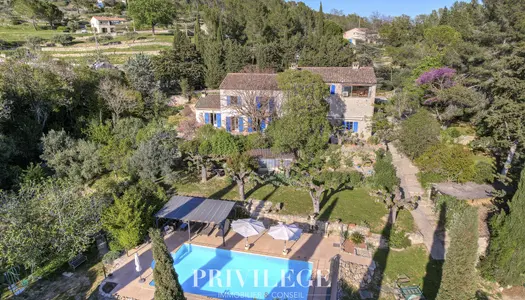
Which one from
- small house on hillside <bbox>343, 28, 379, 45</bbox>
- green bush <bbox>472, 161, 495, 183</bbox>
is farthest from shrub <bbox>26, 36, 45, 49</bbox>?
small house on hillside <bbox>343, 28, 379, 45</bbox>

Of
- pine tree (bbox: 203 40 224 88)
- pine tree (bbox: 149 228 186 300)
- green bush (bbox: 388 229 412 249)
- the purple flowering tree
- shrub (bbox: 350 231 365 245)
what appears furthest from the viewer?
pine tree (bbox: 203 40 224 88)

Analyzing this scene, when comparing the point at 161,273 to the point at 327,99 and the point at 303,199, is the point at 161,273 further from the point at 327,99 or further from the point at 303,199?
the point at 327,99

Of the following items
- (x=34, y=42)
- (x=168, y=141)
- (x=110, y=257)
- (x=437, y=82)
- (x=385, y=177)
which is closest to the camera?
(x=110, y=257)

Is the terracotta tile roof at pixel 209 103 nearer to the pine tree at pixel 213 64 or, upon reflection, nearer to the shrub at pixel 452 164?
the pine tree at pixel 213 64

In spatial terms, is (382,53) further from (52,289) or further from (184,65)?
(52,289)

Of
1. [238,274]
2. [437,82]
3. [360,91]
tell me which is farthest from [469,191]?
[437,82]

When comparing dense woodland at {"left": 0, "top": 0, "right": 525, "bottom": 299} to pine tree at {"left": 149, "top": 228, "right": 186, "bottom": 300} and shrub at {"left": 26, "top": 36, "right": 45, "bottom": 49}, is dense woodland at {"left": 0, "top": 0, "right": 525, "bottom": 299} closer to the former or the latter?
pine tree at {"left": 149, "top": 228, "right": 186, "bottom": 300}

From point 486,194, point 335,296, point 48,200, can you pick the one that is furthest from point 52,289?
Result: point 486,194

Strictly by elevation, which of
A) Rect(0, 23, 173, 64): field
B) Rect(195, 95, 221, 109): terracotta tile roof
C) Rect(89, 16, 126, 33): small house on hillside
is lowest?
Rect(195, 95, 221, 109): terracotta tile roof
